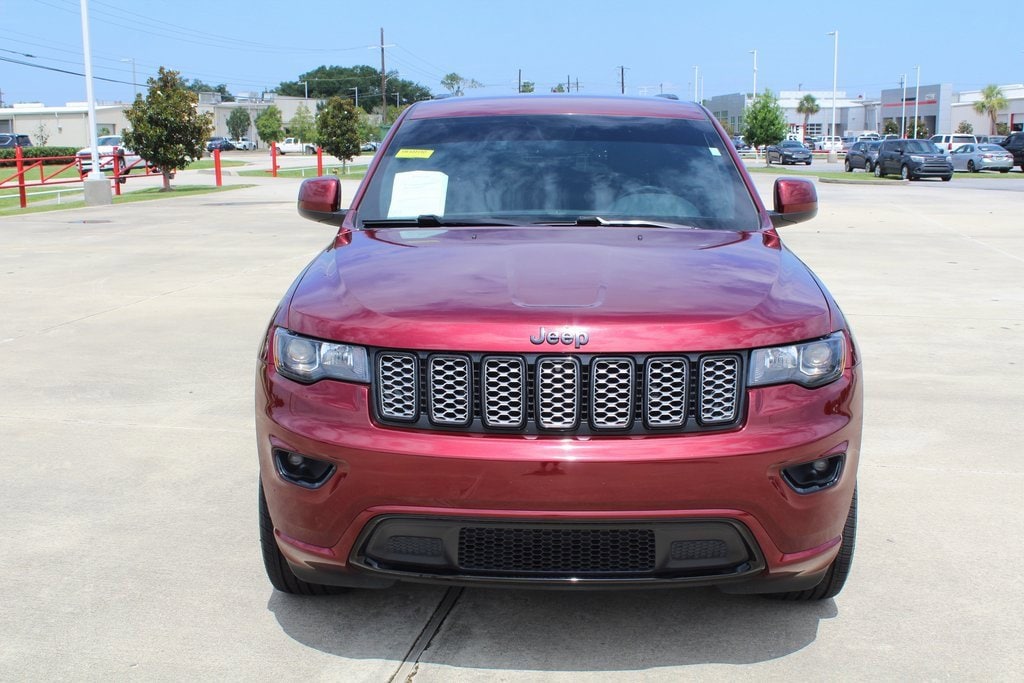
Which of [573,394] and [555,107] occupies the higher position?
[555,107]

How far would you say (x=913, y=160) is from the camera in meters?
37.0

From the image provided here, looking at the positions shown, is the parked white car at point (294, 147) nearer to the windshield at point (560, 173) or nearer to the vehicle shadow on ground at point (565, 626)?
the windshield at point (560, 173)

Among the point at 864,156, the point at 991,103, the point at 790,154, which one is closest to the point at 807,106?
the point at 991,103

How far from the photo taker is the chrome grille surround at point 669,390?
281cm

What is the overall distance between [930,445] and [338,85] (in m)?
171

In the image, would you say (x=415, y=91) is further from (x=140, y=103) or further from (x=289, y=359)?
(x=289, y=359)

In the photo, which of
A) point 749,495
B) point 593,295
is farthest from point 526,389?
point 749,495

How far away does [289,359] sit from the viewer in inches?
119

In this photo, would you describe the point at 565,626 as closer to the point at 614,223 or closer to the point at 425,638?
the point at 425,638

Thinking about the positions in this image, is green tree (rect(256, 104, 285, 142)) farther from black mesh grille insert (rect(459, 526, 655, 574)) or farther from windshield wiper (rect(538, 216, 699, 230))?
black mesh grille insert (rect(459, 526, 655, 574))

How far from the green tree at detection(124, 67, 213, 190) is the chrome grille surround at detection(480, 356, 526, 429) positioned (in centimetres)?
2833

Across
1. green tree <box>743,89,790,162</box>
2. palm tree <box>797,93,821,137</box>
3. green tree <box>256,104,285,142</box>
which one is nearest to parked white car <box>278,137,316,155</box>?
green tree <box>256,104,285,142</box>

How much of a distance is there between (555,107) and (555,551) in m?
2.48

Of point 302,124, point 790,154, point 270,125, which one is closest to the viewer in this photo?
point 790,154
